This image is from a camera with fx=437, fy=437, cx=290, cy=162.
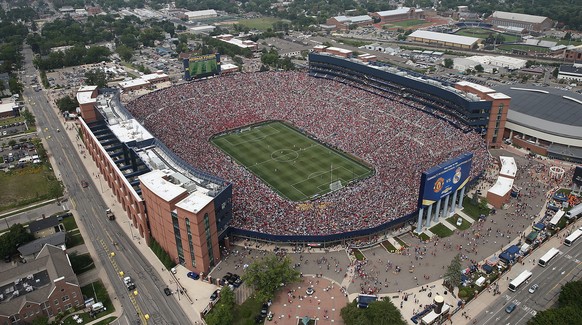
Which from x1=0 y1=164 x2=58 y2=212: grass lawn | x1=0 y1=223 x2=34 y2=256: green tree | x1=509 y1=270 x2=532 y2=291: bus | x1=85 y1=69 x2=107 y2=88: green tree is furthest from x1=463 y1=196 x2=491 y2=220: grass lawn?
x1=85 y1=69 x2=107 y2=88: green tree

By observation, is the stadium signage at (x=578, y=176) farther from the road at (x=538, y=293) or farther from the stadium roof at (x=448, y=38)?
the stadium roof at (x=448, y=38)

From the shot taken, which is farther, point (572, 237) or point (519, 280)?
point (572, 237)

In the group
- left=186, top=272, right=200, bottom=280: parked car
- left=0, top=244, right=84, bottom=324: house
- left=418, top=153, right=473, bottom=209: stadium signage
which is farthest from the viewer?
left=418, top=153, right=473, bottom=209: stadium signage

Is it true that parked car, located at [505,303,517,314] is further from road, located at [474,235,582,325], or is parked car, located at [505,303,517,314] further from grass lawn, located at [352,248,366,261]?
grass lawn, located at [352,248,366,261]

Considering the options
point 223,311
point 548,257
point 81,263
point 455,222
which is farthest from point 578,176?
point 81,263

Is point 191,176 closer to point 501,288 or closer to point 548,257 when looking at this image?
point 501,288

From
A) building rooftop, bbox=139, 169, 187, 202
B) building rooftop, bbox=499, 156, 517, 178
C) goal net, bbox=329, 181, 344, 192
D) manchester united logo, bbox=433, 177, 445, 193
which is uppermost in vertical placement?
building rooftop, bbox=139, 169, 187, 202
